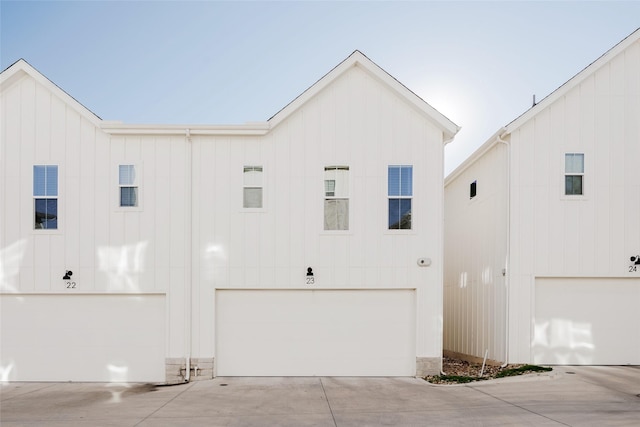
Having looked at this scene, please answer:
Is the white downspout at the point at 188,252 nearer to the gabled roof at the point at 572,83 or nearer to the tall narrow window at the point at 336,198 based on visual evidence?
the tall narrow window at the point at 336,198

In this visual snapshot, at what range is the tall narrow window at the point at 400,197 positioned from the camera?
1266cm

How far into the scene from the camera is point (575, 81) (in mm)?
12953

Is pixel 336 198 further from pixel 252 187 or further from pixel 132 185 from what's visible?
pixel 132 185

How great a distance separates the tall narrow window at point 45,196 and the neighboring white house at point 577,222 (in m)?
11.3

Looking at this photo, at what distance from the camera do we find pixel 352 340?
12.6 metres

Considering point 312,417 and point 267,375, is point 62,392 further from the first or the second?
point 312,417

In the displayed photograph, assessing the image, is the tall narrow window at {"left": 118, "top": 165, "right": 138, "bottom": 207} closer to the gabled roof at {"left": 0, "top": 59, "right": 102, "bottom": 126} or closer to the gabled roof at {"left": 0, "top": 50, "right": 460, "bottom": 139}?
the gabled roof at {"left": 0, "top": 50, "right": 460, "bottom": 139}

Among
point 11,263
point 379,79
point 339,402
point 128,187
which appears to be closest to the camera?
point 339,402

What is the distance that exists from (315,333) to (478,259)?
5.99 m

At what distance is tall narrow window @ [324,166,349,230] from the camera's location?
12.7 m

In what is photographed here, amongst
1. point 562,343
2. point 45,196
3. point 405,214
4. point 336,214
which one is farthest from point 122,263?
point 562,343

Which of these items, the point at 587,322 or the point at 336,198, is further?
the point at 587,322

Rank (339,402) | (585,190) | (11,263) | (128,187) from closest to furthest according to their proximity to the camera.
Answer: (339,402), (11,263), (128,187), (585,190)

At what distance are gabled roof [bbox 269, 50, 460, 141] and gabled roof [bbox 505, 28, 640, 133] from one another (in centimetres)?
172
